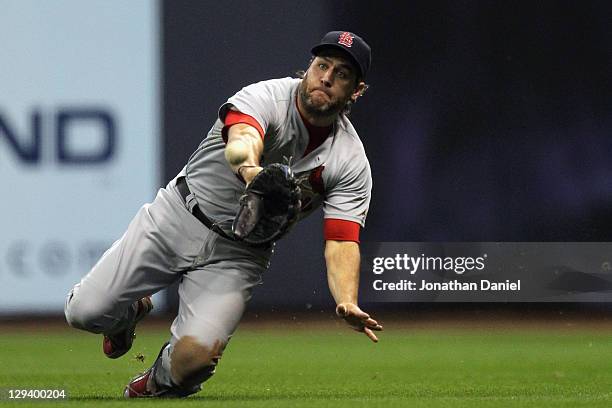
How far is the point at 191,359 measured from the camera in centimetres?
624

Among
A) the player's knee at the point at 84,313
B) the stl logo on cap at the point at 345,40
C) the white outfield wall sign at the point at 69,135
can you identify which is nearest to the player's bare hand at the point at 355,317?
the stl logo on cap at the point at 345,40

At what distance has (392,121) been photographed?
1138cm

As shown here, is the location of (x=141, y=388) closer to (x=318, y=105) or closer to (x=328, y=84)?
(x=318, y=105)

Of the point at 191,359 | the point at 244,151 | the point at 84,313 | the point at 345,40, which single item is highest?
the point at 345,40

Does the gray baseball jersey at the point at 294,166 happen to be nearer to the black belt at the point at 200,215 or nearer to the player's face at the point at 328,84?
the black belt at the point at 200,215

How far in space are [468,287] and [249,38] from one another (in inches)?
104

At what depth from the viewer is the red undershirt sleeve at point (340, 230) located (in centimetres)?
627

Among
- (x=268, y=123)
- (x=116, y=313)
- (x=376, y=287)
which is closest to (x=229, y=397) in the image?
(x=116, y=313)

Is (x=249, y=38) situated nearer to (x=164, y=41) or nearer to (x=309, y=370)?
(x=164, y=41)

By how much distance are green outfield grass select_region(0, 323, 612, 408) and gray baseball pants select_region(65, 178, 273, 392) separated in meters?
0.35

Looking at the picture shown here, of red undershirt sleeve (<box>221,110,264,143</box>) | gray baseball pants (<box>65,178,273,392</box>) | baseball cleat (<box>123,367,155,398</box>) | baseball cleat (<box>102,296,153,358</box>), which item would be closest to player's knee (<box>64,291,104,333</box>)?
gray baseball pants (<box>65,178,273,392</box>)

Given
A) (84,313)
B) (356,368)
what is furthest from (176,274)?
(356,368)

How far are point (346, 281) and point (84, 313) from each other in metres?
1.25

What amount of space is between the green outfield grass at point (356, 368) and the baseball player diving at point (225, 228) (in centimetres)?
28
